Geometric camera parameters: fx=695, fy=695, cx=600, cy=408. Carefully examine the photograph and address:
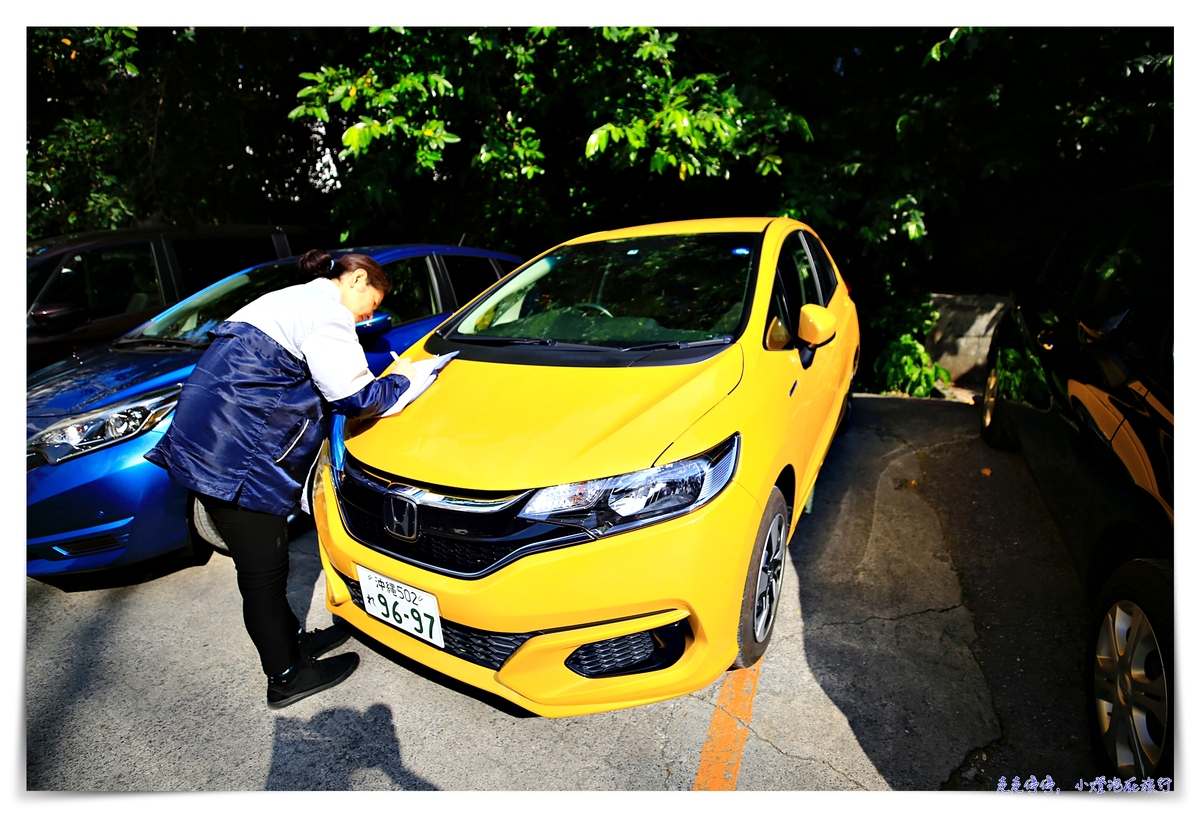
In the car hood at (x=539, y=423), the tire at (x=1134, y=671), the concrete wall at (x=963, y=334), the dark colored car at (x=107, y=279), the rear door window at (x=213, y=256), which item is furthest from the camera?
the concrete wall at (x=963, y=334)

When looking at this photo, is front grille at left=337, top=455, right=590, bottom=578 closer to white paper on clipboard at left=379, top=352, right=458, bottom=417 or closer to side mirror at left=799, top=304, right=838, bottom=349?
white paper on clipboard at left=379, top=352, right=458, bottom=417

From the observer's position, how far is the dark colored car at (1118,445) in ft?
5.94

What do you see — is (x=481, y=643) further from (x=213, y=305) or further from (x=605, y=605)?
(x=213, y=305)

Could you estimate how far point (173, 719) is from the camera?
2.39 m

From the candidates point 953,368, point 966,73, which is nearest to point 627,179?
point 966,73

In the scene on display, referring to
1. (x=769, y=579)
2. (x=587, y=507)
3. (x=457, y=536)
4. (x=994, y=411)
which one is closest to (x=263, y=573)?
(x=457, y=536)

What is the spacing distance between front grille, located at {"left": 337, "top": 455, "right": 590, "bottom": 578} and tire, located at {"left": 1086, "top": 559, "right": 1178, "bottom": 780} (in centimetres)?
146

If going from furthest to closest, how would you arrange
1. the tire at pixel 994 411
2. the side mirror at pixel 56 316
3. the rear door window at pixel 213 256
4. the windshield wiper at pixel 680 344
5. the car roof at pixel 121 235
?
1. the rear door window at pixel 213 256
2. the car roof at pixel 121 235
3. the side mirror at pixel 56 316
4. the tire at pixel 994 411
5. the windshield wiper at pixel 680 344

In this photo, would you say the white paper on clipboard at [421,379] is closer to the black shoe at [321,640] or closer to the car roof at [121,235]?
the black shoe at [321,640]

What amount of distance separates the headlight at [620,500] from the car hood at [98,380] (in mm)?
2195

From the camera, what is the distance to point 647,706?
239 cm

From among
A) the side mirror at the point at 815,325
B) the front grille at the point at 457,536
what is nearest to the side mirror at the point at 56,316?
the front grille at the point at 457,536

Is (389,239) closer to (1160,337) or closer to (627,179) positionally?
(627,179)

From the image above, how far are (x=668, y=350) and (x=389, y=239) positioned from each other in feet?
19.5
